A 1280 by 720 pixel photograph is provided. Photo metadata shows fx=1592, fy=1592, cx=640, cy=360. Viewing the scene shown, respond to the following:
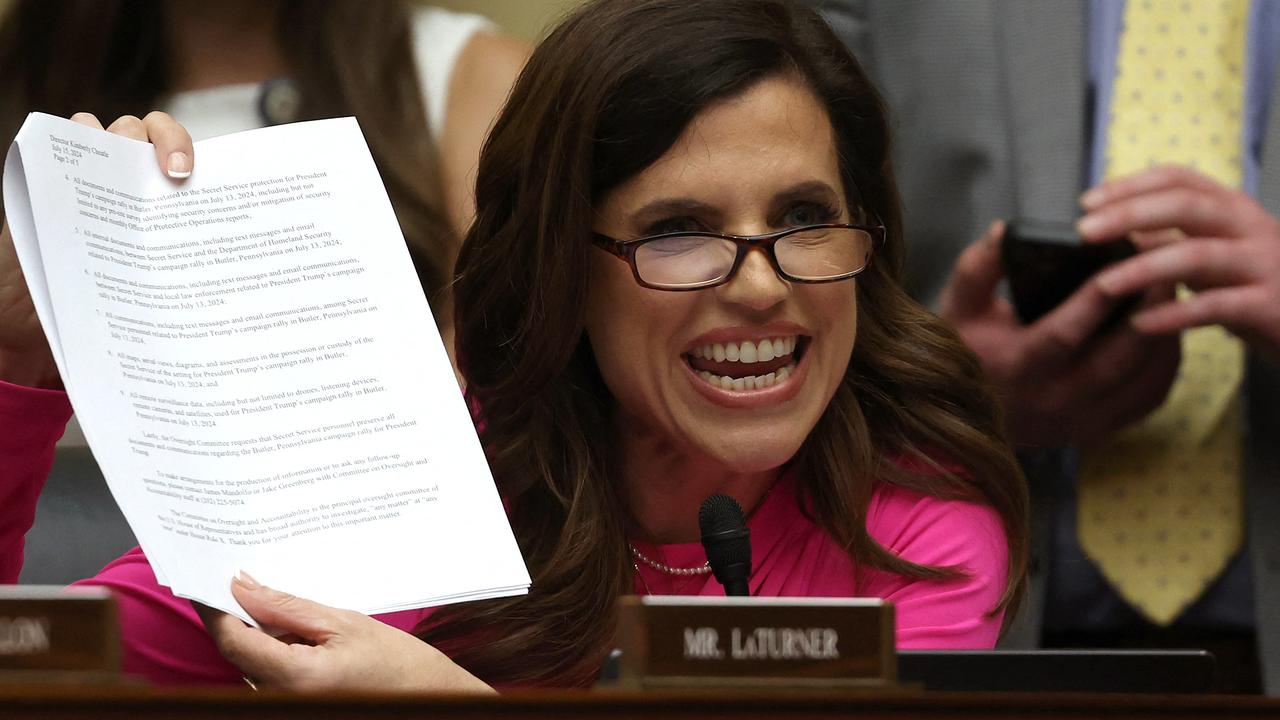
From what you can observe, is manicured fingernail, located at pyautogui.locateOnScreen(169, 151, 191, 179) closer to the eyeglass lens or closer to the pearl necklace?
Answer: the eyeglass lens

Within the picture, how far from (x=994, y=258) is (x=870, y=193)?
301 millimetres

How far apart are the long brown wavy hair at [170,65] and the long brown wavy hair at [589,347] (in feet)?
2.18

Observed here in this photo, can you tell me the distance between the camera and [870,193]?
4.37 ft

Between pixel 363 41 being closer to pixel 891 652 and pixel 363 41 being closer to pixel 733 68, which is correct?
pixel 733 68

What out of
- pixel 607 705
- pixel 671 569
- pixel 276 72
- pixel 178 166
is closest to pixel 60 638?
pixel 607 705

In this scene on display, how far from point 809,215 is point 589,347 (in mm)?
244

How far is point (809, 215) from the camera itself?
121 cm

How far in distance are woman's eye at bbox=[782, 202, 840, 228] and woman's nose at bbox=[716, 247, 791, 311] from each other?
0.17 feet

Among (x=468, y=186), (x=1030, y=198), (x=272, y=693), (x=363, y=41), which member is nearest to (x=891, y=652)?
(x=272, y=693)

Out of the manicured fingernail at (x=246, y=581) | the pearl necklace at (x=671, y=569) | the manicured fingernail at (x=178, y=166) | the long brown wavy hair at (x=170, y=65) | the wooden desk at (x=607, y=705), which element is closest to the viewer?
the wooden desk at (x=607, y=705)

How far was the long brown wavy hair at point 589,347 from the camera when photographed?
121 cm

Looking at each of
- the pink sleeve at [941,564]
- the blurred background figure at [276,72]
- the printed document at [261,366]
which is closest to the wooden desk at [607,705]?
the printed document at [261,366]

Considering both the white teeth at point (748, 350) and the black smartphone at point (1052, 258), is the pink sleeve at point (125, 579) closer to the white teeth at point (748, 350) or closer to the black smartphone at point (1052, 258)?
the white teeth at point (748, 350)

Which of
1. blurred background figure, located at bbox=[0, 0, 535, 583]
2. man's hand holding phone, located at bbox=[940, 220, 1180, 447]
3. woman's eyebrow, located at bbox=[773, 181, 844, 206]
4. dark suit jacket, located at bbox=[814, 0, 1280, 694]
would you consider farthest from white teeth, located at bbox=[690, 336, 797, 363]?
blurred background figure, located at bbox=[0, 0, 535, 583]
